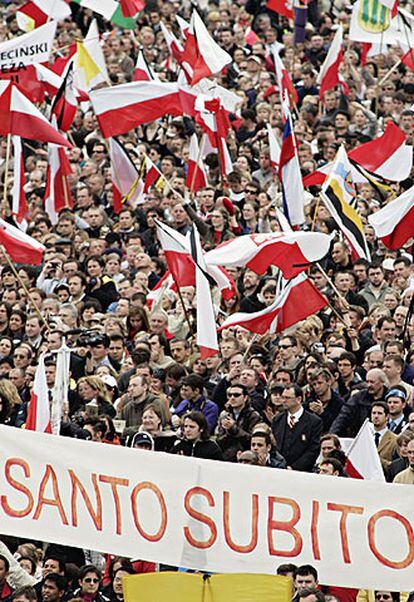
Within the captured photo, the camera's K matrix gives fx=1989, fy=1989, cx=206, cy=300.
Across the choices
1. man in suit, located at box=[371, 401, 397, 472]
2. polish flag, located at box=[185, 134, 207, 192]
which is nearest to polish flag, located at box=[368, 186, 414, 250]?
man in suit, located at box=[371, 401, 397, 472]

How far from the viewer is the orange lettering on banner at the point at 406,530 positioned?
10836 millimetres

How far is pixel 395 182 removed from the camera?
19172 mm

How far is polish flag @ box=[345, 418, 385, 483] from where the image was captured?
13.0 m

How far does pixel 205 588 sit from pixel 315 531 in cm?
124

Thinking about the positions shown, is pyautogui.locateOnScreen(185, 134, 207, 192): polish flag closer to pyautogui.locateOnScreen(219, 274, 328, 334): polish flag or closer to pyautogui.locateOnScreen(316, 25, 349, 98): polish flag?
pyautogui.locateOnScreen(316, 25, 349, 98): polish flag

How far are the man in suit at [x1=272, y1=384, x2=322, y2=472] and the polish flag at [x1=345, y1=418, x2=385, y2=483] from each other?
1057 millimetres

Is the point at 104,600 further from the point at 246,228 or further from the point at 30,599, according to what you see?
the point at 246,228

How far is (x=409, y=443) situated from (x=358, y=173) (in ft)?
20.0

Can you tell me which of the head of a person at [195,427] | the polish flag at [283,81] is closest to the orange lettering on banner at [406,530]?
the head of a person at [195,427]

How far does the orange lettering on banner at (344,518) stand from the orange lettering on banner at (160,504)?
936 millimetres

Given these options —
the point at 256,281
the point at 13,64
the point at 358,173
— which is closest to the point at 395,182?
the point at 358,173

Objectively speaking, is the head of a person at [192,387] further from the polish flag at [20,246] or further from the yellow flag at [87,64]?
the yellow flag at [87,64]

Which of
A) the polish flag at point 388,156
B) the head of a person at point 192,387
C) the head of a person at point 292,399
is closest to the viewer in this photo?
the head of a person at point 292,399

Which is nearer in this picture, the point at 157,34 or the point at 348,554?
the point at 348,554
